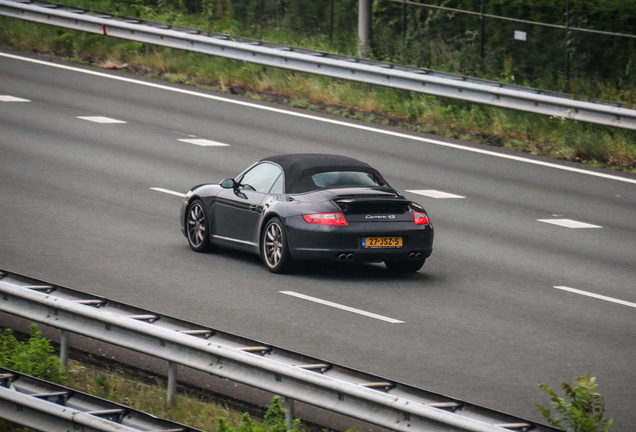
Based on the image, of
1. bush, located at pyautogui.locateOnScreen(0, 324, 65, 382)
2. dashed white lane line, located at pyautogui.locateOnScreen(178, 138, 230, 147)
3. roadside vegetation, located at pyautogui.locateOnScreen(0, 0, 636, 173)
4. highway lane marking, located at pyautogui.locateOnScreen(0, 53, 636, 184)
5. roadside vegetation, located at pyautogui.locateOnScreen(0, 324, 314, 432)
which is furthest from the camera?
roadside vegetation, located at pyautogui.locateOnScreen(0, 0, 636, 173)

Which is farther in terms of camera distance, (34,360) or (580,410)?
(34,360)

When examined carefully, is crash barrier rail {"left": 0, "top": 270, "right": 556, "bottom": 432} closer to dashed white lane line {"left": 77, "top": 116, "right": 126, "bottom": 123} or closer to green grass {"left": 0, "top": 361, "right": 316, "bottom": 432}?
green grass {"left": 0, "top": 361, "right": 316, "bottom": 432}

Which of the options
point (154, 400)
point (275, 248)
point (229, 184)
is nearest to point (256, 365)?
point (154, 400)

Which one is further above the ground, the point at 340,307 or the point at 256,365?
the point at 256,365

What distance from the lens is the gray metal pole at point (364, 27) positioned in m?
28.2

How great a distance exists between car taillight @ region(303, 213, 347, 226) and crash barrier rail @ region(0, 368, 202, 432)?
18.9ft

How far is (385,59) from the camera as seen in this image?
95.2 ft

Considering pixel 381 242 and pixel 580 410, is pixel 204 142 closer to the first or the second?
pixel 381 242

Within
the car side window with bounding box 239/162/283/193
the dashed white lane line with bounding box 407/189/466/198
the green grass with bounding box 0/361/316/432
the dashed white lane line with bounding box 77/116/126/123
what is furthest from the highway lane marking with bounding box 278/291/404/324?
the dashed white lane line with bounding box 77/116/126/123

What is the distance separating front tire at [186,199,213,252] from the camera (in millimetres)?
15484

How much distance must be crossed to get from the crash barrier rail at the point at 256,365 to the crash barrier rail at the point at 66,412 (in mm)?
892

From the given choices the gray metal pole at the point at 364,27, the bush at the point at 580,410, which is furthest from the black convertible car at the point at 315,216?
the gray metal pole at the point at 364,27

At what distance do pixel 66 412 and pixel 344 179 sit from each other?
726 centimetres

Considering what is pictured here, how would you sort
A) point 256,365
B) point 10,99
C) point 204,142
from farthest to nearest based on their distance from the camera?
1. point 10,99
2. point 204,142
3. point 256,365
